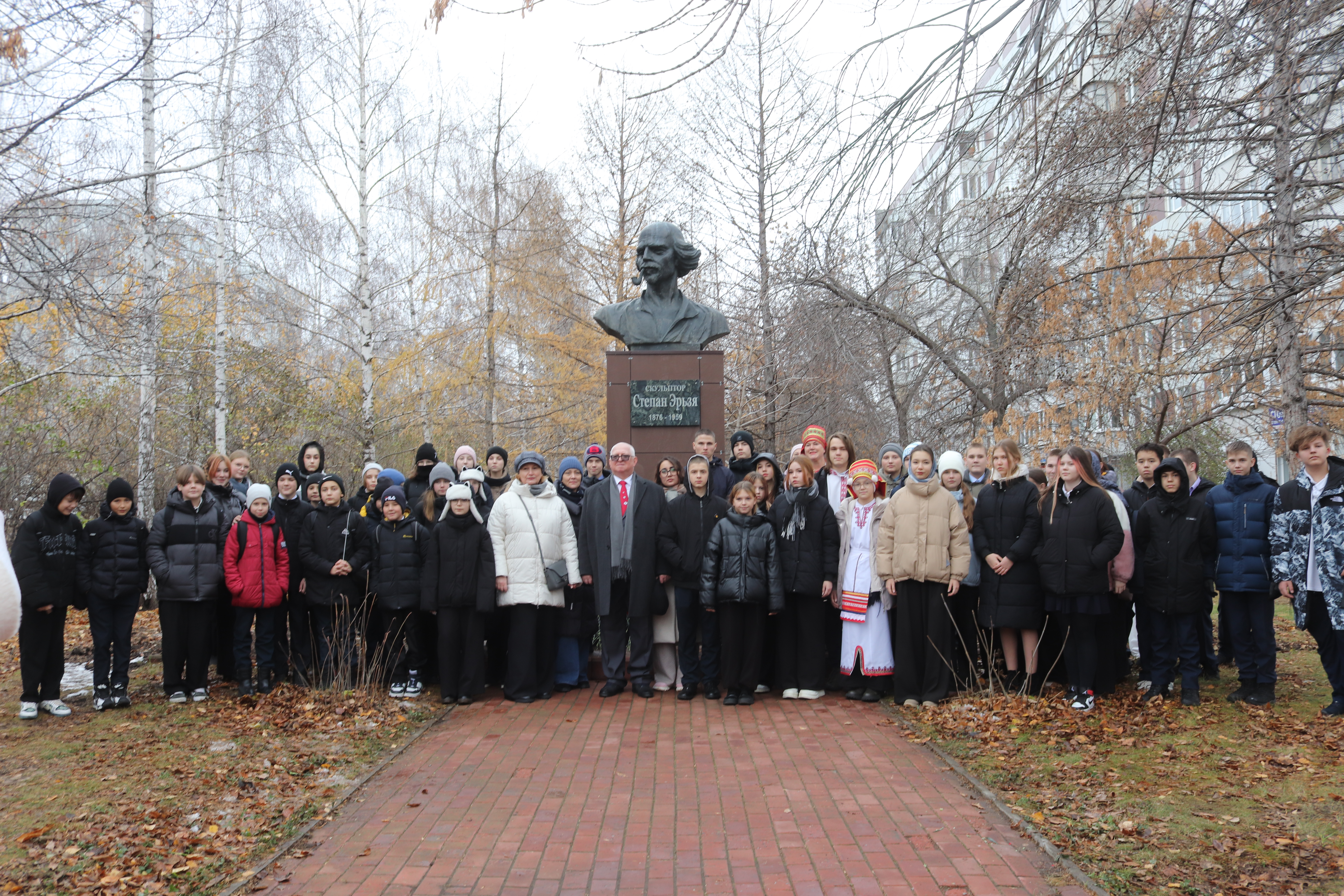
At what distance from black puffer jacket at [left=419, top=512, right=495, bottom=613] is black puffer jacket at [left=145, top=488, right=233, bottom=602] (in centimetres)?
157

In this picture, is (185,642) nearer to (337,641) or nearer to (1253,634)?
(337,641)

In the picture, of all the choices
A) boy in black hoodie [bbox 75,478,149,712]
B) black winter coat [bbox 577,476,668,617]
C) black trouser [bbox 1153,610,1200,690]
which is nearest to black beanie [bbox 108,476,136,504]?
boy in black hoodie [bbox 75,478,149,712]

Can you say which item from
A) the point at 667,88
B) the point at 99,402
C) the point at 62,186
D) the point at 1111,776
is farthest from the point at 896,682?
the point at 99,402

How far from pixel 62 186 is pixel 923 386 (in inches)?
703

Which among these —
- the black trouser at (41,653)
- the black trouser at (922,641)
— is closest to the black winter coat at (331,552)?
the black trouser at (41,653)

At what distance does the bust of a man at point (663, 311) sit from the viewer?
946 cm

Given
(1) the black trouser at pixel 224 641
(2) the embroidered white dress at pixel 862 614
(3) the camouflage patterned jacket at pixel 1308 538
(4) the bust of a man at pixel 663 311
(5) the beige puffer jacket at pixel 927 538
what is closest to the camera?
(3) the camouflage patterned jacket at pixel 1308 538

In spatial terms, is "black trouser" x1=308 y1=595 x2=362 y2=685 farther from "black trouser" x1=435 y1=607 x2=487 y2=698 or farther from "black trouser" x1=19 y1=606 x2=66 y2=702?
"black trouser" x1=19 y1=606 x2=66 y2=702

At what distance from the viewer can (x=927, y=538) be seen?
23.9ft

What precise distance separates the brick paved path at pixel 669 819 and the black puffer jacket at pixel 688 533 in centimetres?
121

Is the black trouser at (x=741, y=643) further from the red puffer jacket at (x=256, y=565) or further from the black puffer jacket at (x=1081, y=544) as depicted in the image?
the red puffer jacket at (x=256, y=565)

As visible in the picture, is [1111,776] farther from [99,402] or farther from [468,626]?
[99,402]

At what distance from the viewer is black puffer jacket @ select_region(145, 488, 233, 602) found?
741 cm

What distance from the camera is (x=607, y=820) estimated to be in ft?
15.8
